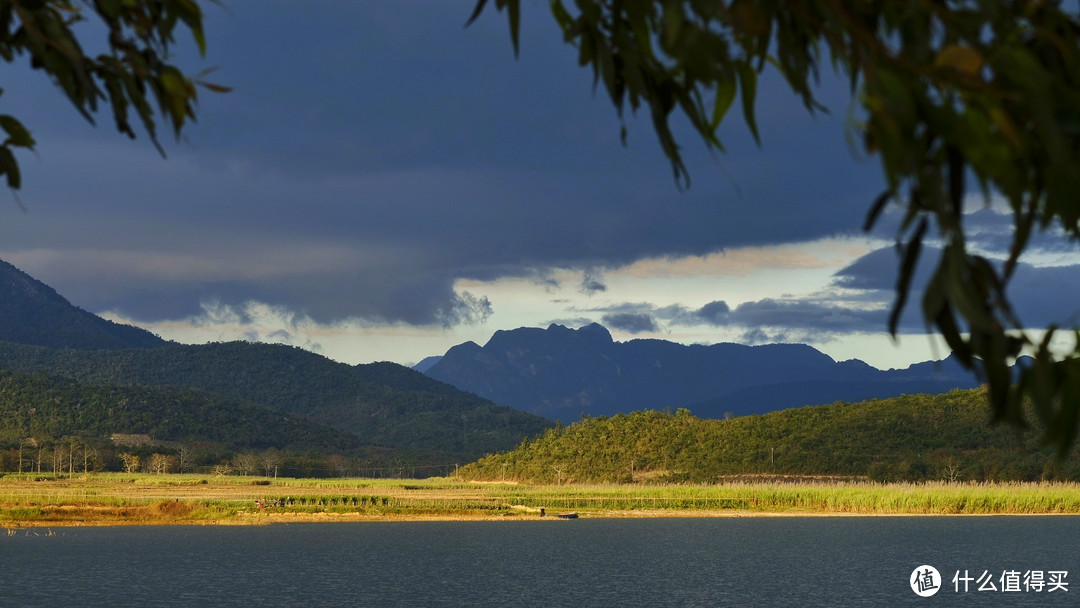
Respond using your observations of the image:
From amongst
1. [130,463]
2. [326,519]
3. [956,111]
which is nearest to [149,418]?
[130,463]

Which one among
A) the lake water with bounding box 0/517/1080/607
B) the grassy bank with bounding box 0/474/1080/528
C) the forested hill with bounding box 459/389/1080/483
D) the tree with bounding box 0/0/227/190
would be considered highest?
the tree with bounding box 0/0/227/190

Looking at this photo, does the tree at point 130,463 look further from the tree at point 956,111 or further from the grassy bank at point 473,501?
the tree at point 956,111

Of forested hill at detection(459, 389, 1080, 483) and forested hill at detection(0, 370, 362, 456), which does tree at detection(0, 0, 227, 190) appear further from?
forested hill at detection(0, 370, 362, 456)

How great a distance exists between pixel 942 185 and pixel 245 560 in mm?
55795

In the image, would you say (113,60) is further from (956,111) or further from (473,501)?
(473,501)

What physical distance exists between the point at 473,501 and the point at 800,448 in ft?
124

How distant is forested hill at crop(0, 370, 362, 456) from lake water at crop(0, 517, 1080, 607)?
268ft

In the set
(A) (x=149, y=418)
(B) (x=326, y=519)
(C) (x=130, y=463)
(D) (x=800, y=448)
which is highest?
(A) (x=149, y=418)

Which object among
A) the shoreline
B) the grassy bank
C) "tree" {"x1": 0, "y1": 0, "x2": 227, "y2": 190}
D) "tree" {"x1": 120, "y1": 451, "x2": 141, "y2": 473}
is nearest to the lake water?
the shoreline

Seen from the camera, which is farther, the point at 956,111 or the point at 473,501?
the point at 473,501

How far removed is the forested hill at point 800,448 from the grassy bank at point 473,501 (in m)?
6.63

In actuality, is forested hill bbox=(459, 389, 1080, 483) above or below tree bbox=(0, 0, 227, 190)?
below

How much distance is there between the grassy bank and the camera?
70875 mm

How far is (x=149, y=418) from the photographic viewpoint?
6152 inches
